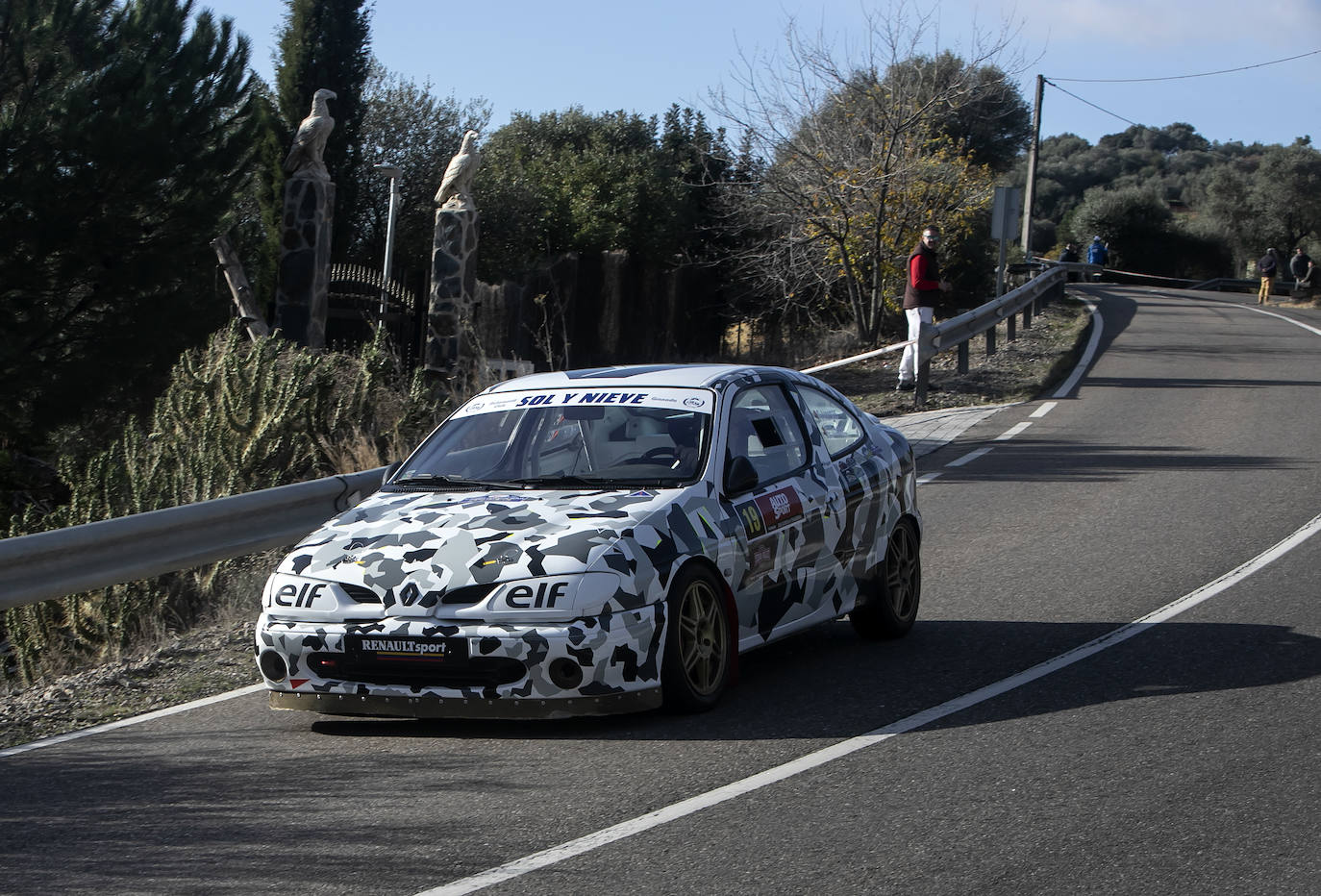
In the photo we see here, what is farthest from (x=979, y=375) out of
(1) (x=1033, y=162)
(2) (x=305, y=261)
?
(1) (x=1033, y=162)

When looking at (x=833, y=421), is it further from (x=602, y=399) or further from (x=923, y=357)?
(x=923, y=357)

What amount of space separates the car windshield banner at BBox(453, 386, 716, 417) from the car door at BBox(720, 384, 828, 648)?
6.8 inches

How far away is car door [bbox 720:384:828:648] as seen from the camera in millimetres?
7039

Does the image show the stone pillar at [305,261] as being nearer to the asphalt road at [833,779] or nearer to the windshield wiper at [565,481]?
the asphalt road at [833,779]

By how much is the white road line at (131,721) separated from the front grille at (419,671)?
1.11 m

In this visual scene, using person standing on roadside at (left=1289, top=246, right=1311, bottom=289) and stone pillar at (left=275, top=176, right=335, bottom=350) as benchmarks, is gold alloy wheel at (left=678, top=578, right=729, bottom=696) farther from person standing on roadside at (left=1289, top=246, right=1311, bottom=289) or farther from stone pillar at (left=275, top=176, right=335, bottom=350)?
person standing on roadside at (left=1289, top=246, right=1311, bottom=289)

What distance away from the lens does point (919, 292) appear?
65.7ft

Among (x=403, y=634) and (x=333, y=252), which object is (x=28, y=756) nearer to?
(x=403, y=634)

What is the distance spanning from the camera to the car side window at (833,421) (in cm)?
824

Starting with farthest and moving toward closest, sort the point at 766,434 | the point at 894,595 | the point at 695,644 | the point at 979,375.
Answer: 1. the point at 979,375
2. the point at 894,595
3. the point at 766,434
4. the point at 695,644

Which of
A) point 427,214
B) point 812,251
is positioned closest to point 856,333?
point 812,251

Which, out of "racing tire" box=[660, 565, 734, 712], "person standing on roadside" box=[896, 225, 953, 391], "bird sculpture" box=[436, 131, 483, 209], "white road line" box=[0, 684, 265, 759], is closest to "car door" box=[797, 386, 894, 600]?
"racing tire" box=[660, 565, 734, 712]

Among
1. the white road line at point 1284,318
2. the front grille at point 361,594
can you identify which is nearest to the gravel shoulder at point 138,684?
the front grille at point 361,594

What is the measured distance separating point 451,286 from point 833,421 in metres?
11.8
